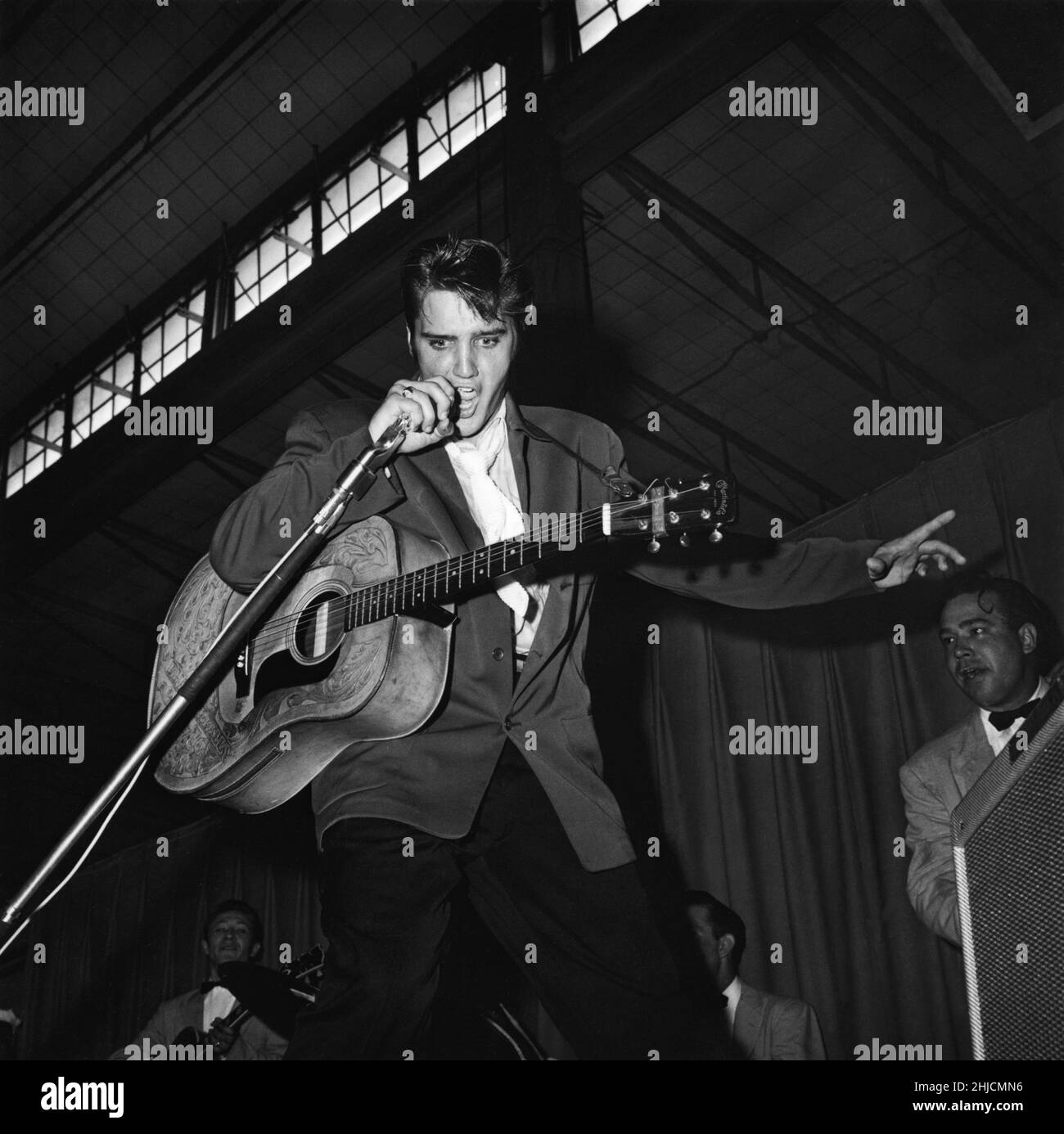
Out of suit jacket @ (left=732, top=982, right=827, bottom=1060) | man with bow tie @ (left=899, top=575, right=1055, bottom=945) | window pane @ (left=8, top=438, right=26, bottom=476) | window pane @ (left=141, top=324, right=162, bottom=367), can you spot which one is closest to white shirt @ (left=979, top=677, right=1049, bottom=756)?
man with bow tie @ (left=899, top=575, right=1055, bottom=945)

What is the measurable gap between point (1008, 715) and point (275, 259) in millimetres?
5223

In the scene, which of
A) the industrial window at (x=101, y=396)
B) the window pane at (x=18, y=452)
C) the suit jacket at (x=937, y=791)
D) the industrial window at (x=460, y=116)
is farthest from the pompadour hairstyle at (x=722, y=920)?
the window pane at (x=18, y=452)

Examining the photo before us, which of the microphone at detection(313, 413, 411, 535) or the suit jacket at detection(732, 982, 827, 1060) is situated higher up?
the microphone at detection(313, 413, 411, 535)

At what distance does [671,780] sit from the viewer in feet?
18.5

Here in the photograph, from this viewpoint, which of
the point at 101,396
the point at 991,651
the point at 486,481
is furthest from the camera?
the point at 101,396

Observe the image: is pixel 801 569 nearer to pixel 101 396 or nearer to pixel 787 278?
pixel 787 278

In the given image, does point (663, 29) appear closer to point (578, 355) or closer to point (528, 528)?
point (578, 355)

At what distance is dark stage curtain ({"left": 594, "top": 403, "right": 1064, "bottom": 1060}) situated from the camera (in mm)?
4770

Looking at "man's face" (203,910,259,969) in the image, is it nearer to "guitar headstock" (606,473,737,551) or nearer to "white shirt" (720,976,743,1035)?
"white shirt" (720,976,743,1035)

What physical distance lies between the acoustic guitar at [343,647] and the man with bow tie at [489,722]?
5 cm

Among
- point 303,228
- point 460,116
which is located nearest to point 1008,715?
point 460,116

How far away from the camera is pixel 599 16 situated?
5922 mm
